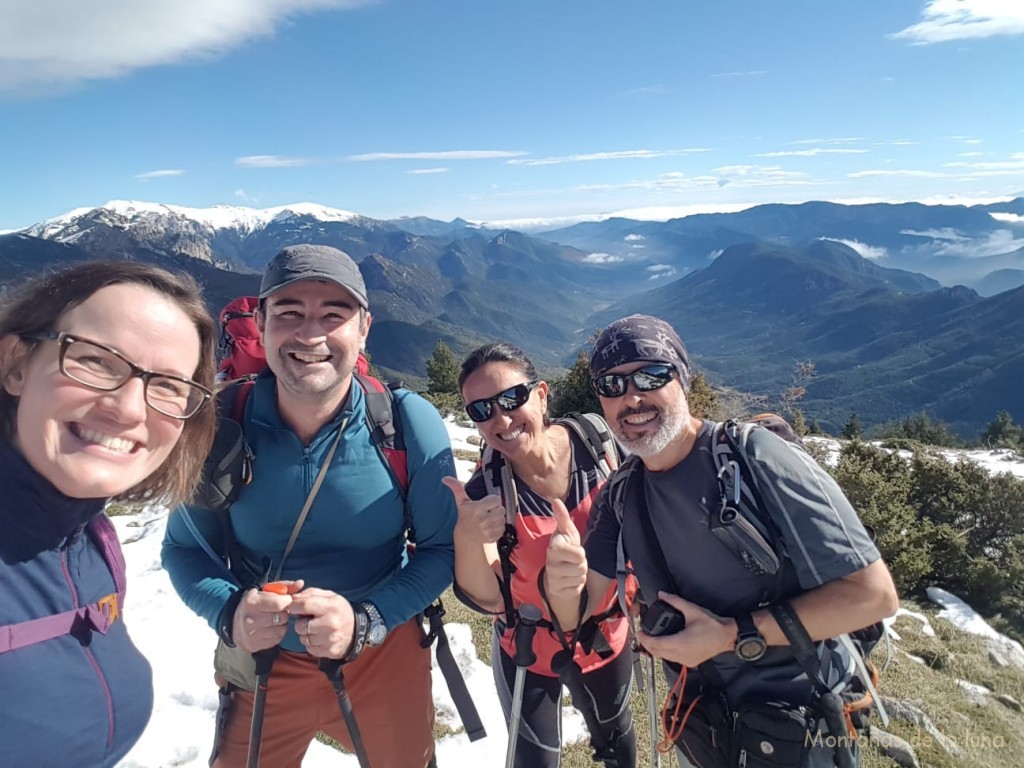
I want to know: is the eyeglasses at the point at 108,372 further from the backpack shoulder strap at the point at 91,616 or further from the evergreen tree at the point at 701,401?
the evergreen tree at the point at 701,401

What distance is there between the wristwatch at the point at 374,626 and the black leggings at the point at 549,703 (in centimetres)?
150

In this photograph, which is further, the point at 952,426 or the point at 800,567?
the point at 952,426

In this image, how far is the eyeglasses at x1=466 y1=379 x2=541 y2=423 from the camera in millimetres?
3877

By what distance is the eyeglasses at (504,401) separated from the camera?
3877mm

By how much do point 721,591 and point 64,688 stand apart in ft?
9.56

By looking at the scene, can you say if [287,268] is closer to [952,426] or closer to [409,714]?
[409,714]

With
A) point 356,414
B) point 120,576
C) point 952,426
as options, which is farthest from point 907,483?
point 952,426

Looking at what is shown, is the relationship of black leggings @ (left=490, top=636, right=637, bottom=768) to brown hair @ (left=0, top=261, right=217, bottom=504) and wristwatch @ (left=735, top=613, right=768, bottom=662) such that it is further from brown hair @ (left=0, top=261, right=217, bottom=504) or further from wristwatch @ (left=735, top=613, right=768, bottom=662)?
→ brown hair @ (left=0, top=261, right=217, bottom=504)

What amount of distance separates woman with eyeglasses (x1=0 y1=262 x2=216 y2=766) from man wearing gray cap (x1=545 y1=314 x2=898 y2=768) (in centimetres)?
204

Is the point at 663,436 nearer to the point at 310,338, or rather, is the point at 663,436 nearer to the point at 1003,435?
the point at 310,338

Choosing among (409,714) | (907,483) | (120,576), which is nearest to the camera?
(120,576)

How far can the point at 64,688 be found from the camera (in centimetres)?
193

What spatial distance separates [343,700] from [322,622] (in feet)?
2.37

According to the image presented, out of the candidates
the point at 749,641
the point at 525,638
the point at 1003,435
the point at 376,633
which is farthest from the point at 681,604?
the point at 1003,435
